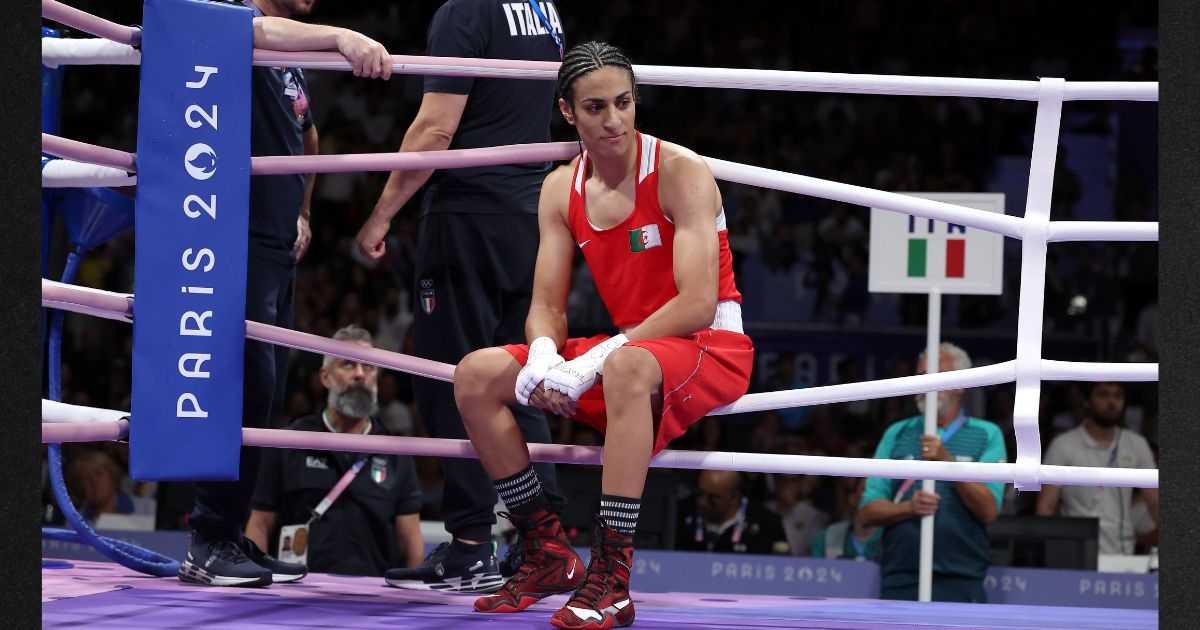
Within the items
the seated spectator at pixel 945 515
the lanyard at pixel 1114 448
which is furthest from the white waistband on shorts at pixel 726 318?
the lanyard at pixel 1114 448

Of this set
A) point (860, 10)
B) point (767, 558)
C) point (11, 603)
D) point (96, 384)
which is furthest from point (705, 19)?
point (11, 603)

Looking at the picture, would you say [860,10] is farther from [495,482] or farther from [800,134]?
[495,482]

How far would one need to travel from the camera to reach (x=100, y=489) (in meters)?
7.18

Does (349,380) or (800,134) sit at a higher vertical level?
(800,134)

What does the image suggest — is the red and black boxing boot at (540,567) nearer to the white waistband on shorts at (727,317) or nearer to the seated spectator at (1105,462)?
the white waistband on shorts at (727,317)

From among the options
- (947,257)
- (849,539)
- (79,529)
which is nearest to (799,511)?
(849,539)

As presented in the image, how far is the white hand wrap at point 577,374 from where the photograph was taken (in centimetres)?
258

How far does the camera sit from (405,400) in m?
8.84

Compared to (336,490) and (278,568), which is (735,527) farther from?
(278,568)

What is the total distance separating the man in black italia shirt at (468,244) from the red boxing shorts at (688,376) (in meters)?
0.35

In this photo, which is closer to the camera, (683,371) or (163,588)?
(683,371)

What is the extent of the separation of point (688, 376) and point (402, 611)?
2.38 ft

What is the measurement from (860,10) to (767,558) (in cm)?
698

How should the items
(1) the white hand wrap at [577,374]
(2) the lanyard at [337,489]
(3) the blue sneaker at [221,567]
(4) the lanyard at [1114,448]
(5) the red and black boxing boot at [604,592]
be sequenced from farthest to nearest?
1. (4) the lanyard at [1114,448]
2. (2) the lanyard at [337,489]
3. (3) the blue sneaker at [221,567]
4. (1) the white hand wrap at [577,374]
5. (5) the red and black boxing boot at [604,592]
